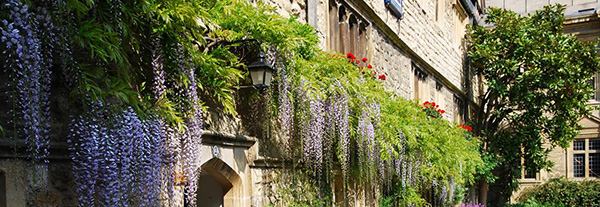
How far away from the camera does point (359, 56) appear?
8242 mm

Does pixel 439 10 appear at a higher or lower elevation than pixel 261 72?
higher

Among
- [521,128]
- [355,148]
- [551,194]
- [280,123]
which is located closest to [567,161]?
[551,194]

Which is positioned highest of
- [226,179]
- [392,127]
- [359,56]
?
[359,56]

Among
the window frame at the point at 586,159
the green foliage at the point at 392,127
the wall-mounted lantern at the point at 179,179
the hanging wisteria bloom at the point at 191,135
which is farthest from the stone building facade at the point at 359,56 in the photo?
the window frame at the point at 586,159

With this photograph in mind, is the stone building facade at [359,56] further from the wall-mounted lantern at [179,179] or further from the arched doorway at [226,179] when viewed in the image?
the wall-mounted lantern at [179,179]

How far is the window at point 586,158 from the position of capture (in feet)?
65.6

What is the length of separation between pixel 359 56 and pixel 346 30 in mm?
658

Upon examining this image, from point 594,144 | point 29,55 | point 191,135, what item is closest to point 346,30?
point 191,135

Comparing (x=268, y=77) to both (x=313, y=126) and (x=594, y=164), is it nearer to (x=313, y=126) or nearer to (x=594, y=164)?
(x=313, y=126)

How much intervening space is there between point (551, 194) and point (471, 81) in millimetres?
4942

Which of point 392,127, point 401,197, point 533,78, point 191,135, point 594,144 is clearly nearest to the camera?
point 191,135

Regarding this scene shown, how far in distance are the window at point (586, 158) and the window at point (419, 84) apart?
11316 mm

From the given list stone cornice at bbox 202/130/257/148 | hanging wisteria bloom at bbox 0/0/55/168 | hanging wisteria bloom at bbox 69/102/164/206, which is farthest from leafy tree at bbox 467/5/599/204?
hanging wisteria bloom at bbox 0/0/55/168

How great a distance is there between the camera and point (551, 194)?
1817 centimetres
